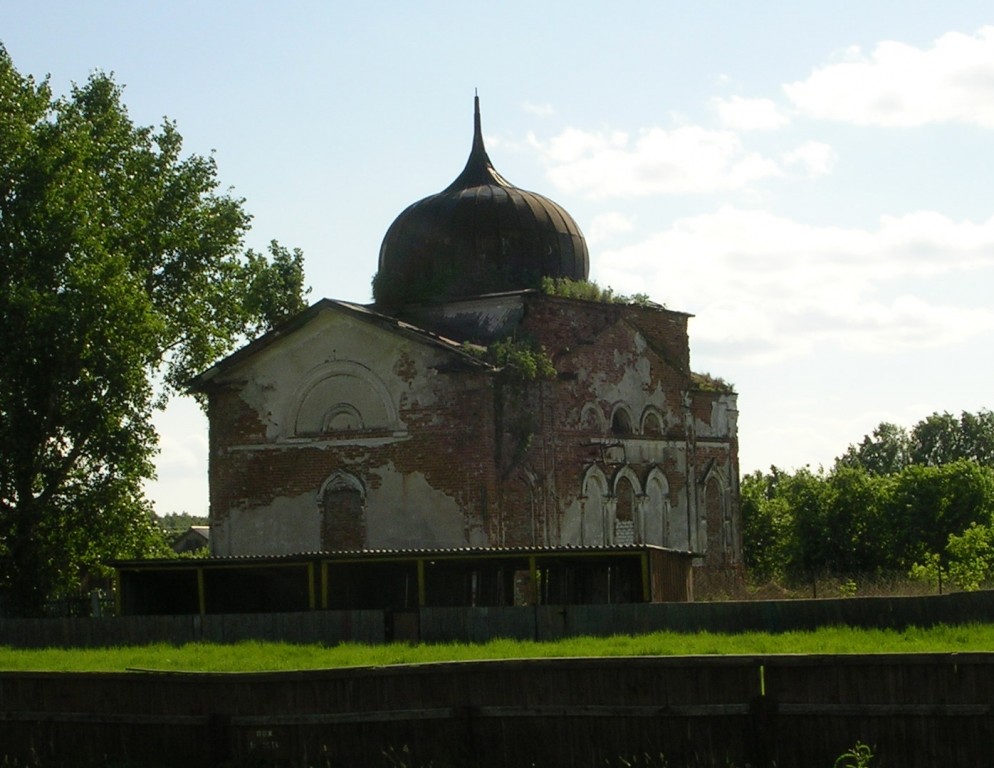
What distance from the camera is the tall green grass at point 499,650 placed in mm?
17891

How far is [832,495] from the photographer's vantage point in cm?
4600

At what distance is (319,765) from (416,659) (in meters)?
5.14

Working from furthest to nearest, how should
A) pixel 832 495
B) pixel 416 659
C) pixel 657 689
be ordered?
1. pixel 832 495
2. pixel 416 659
3. pixel 657 689

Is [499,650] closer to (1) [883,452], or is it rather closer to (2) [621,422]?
(2) [621,422]

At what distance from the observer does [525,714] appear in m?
12.7

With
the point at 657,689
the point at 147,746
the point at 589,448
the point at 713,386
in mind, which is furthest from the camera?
the point at 713,386

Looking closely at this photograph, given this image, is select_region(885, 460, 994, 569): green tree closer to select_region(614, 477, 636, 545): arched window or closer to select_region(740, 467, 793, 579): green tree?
select_region(740, 467, 793, 579): green tree

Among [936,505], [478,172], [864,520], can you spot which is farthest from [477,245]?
[936,505]

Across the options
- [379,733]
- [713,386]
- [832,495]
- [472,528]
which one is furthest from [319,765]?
[832,495]

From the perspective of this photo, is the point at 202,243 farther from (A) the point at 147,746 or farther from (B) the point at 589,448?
(A) the point at 147,746

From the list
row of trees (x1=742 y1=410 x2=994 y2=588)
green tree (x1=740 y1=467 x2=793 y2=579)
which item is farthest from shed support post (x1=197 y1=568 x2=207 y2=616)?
green tree (x1=740 y1=467 x2=793 y2=579)

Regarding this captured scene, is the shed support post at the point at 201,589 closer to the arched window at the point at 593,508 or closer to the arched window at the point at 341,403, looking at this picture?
the arched window at the point at 341,403

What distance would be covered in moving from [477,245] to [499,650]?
49.0 ft

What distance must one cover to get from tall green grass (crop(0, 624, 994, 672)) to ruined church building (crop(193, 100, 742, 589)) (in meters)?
8.10
